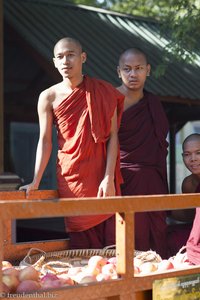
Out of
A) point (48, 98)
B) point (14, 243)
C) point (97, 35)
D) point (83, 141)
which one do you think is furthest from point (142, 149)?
point (97, 35)

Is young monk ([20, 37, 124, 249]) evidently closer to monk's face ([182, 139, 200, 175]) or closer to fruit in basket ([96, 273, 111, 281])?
monk's face ([182, 139, 200, 175])

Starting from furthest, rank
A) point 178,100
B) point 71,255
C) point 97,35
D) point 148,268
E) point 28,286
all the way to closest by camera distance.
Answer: point 97,35, point 178,100, point 71,255, point 148,268, point 28,286

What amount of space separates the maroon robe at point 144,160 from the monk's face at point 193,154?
180 mm

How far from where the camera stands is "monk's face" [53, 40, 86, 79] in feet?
13.8

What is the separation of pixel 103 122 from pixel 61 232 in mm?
4785

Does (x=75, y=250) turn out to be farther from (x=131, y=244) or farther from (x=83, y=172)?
(x=131, y=244)

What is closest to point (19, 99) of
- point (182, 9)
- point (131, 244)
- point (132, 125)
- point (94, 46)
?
point (94, 46)

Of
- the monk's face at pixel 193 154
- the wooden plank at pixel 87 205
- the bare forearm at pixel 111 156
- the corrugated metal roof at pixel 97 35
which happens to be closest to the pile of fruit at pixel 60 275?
the wooden plank at pixel 87 205

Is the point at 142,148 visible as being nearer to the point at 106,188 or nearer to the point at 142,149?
the point at 142,149

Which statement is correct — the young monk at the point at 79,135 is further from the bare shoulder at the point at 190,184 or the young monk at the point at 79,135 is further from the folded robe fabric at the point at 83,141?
the bare shoulder at the point at 190,184

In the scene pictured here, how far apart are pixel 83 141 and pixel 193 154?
1.08m

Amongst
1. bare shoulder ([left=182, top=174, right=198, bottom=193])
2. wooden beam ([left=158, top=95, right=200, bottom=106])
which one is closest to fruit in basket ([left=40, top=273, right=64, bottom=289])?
bare shoulder ([left=182, top=174, right=198, bottom=193])

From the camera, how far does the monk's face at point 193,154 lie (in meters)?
4.97

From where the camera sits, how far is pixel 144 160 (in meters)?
4.93
